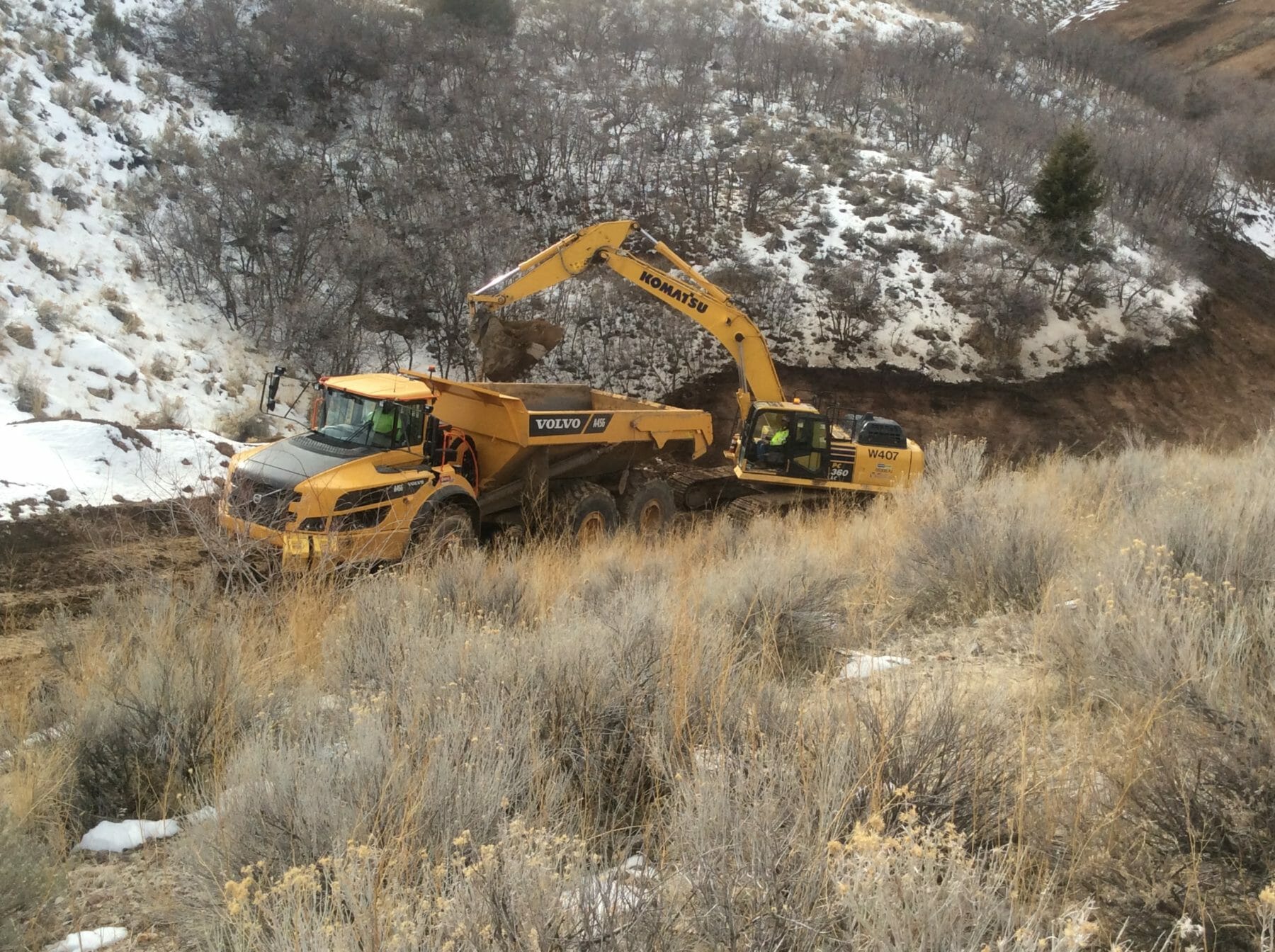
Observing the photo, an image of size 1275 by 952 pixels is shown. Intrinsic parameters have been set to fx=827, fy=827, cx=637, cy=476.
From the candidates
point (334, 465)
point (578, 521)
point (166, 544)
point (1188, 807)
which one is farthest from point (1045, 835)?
point (166, 544)

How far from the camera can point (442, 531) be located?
28.8 ft

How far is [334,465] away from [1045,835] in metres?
7.00

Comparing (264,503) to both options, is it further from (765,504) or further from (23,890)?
(765,504)

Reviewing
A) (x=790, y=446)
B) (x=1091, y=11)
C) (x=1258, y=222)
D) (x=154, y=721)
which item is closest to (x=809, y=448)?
(x=790, y=446)

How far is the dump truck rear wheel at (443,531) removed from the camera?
8312 mm

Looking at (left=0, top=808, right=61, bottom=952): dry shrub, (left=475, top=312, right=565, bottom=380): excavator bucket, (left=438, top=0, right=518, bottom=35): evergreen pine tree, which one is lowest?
(left=0, top=808, right=61, bottom=952): dry shrub

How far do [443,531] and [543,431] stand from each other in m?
1.88

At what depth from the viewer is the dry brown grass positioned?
218 centimetres

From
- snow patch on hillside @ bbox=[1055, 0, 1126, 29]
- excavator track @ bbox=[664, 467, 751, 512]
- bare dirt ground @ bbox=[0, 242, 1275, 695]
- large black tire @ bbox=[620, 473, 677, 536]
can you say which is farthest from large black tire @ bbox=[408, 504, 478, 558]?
snow patch on hillside @ bbox=[1055, 0, 1126, 29]

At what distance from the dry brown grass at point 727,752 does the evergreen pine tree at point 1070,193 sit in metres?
21.3

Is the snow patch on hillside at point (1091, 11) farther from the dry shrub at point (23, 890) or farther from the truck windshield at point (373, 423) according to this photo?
the dry shrub at point (23, 890)

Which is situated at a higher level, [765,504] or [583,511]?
[765,504]

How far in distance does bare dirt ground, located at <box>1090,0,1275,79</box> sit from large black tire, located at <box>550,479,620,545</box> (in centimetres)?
5220

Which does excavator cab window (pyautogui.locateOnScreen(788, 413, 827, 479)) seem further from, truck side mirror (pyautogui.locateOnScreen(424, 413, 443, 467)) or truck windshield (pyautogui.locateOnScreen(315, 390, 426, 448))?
truck windshield (pyautogui.locateOnScreen(315, 390, 426, 448))
